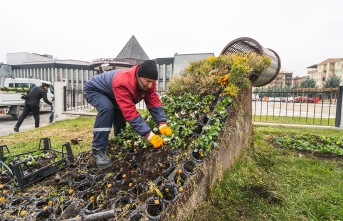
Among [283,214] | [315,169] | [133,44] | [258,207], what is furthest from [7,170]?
[133,44]

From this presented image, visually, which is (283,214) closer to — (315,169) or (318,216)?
(318,216)

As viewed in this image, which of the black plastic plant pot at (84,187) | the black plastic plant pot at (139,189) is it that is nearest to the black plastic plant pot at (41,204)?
the black plastic plant pot at (84,187)

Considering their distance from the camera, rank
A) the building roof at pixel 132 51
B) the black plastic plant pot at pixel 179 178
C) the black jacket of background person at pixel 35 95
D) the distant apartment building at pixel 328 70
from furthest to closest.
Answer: the distant apartment building at pixel 328 70
the building roof at pixel 132 51
the black jacket of background person at pixel 35 95
the black plastic plant pot at pixel 179 178

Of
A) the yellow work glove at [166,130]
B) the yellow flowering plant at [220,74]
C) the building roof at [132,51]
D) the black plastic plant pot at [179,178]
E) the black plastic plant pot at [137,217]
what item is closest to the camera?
the black plastic plant pot at [137,217]

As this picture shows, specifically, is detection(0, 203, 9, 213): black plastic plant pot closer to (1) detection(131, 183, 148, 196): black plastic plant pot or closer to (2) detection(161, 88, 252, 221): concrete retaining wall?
(1) detection(131, 183, 148, 196): black plastic plant pot

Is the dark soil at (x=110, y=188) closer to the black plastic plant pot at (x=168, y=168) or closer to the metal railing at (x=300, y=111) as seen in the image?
the black plastic plant pot at (x=168, y=168)

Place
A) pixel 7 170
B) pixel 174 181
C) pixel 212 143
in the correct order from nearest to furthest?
pixel 174 181
pixel 212 143
pixel 7 170

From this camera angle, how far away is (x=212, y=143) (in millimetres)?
2201

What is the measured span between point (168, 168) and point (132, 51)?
18.7 meters

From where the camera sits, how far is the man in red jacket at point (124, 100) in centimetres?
228

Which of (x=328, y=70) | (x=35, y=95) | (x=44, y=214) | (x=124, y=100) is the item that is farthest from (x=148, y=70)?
(x=328, y=70)

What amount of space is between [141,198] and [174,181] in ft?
1.09

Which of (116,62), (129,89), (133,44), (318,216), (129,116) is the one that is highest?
(133,44)

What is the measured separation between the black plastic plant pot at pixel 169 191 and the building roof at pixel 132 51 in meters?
18.4
